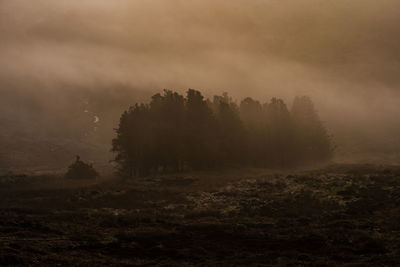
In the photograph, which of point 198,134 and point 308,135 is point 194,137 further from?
point 308,135

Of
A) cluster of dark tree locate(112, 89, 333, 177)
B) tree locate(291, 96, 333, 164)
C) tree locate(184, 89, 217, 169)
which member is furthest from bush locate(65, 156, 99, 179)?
tree locate(291, 96, 333, 164)

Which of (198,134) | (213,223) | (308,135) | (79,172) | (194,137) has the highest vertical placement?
(308,135)

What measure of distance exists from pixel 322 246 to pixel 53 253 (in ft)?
63.5

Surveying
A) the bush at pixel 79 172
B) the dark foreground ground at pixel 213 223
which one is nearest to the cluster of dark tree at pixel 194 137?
the bush at pixel 79 172

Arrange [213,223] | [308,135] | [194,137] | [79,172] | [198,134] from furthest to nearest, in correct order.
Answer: [308,135], [198,134], [194,137], [79,172], [213,223]

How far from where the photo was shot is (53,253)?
2639 cm

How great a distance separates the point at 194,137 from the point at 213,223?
44652 mm

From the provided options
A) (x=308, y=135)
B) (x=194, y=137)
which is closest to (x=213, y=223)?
(x=194, y=137)

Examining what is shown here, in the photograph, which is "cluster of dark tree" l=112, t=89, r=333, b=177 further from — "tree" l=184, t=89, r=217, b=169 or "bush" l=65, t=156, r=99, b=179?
"bush" l=65, t=156, r=99, b=179

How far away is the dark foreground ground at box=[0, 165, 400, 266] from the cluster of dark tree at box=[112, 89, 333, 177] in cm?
1717

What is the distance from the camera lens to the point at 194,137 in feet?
274

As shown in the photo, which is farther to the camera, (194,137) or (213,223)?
(194,137)

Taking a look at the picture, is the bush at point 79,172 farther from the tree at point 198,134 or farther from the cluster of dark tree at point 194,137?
the tree at point 198,134

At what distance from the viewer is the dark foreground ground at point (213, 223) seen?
90.1 feet
